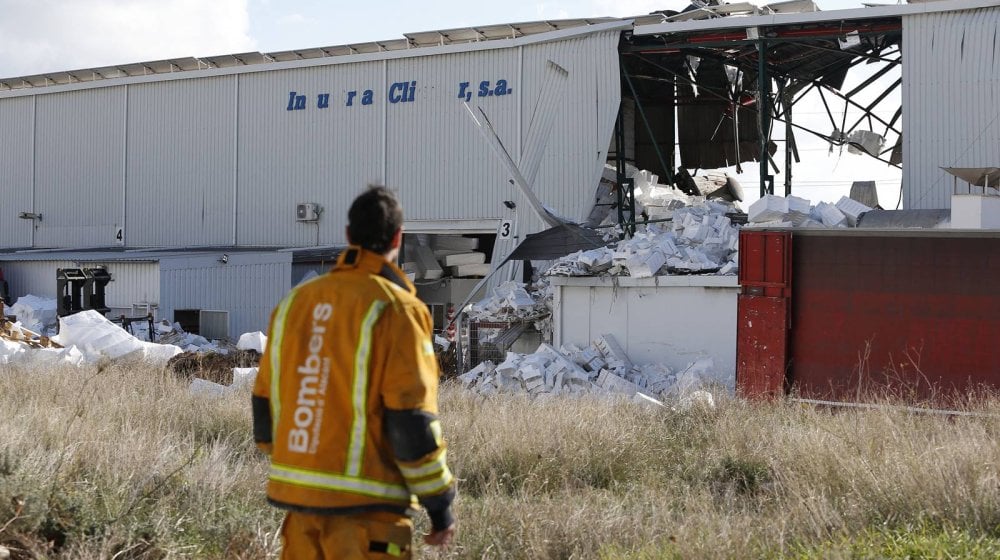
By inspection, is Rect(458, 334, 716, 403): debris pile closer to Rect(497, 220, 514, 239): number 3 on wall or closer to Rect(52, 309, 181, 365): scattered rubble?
Rect(52, 309, 181, 365): scattered rubble

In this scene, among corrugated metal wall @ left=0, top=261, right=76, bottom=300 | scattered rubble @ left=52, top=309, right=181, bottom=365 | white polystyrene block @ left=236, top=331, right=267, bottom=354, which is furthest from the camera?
corrugated metal wall @ left=0, top=261, right=76, bottom=300

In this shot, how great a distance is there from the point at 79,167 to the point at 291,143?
8.38 meters

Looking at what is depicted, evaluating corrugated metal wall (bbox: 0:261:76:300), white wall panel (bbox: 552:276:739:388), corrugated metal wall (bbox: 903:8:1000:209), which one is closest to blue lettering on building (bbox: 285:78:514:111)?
corrugated metal wall (bbox: 0:261:76:300)

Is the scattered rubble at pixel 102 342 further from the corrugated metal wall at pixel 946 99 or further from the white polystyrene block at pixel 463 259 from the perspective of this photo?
the corrugated metal wall at pixel 946 99

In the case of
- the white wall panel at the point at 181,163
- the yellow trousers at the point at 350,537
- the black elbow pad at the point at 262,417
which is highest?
the white wall panel at the point at 181,163

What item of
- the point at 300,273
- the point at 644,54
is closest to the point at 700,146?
the point at 644,54

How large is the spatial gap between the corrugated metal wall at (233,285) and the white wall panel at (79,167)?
607 centimetres

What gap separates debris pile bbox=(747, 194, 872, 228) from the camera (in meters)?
18.5

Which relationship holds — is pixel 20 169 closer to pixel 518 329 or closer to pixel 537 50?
pixel 537 50

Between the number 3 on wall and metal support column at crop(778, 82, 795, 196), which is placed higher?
metal support column at crop(778, 82, 795, 196)

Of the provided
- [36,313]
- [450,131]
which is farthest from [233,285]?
[450,131]

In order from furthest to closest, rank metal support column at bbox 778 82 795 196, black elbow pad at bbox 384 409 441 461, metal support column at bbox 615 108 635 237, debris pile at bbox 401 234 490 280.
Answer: debris pile at bbox 401 234 490 280, metal support column at bbox 778 82 795 196, metal support column at bbox 615 108 635 237, black elbow pad at bbox 384 409 441 461

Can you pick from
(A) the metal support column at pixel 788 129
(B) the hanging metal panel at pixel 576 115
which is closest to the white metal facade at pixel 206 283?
(B) the hanging metal panel at pixel 576 115

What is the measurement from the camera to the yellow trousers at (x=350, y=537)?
3.61 meters
